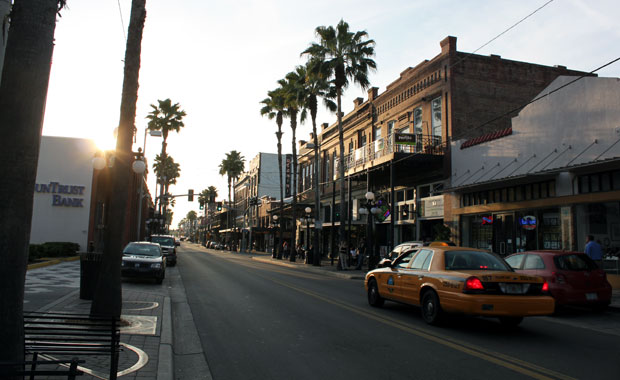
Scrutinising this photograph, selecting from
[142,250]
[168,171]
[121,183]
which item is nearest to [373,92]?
[142,250]

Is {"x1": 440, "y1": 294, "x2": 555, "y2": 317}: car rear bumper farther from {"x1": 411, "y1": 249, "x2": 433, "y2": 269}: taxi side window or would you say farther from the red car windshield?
the red car windshield

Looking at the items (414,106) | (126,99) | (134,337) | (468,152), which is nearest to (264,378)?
(134,337)

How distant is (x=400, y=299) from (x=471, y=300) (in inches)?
99.0

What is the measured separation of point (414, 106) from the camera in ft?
92.3

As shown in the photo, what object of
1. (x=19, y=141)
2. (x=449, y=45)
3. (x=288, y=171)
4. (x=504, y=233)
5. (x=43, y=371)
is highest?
(x=449, y=45)

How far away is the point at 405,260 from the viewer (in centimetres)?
1059

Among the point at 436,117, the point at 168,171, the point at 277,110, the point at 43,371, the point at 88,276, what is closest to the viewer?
the point at 43,371

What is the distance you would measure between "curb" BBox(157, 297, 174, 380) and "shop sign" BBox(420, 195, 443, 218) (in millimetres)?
18816

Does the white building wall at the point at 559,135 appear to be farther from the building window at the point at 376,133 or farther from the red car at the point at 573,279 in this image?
the building window at the point at 376,133

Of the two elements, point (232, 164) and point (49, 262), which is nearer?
point (49, 262)

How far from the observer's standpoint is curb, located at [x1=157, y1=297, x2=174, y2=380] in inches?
216

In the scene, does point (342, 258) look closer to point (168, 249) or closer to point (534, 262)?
point (168, 249)

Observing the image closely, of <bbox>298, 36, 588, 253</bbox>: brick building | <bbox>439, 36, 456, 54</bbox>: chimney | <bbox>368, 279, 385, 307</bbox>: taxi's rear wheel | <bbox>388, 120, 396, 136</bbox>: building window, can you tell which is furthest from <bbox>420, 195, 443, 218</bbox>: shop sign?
<bbox>368, 279, 385, 307</bbox>: taxi's rear wheel

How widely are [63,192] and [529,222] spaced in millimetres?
29349
